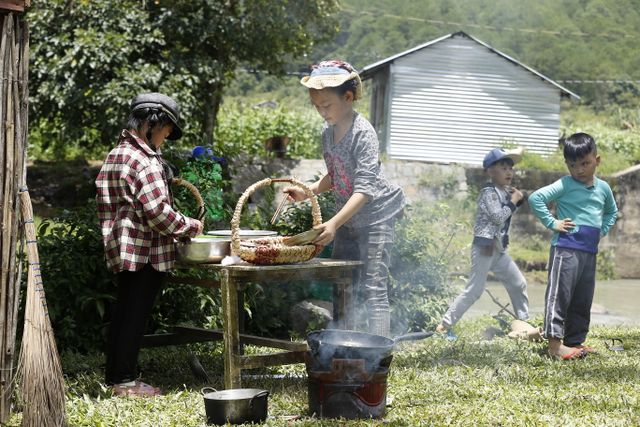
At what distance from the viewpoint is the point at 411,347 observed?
637 centimetres

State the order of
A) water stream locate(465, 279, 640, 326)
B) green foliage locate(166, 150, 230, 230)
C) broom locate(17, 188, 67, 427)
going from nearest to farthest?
broom locate(17, 188, 67, 427) → green foliage locate(166, 150, 230, 230) → water stream locate(465, 279, 640, 326)

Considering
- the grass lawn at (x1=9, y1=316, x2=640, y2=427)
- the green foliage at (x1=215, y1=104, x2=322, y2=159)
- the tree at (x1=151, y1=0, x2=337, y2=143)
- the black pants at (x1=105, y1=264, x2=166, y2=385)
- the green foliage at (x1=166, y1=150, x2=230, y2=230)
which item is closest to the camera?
the grass lawn at (x1=9, y1=316, x2=640, y2=427)

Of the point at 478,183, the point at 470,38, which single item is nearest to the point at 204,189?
the point at 478,183

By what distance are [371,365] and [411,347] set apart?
2549 mm

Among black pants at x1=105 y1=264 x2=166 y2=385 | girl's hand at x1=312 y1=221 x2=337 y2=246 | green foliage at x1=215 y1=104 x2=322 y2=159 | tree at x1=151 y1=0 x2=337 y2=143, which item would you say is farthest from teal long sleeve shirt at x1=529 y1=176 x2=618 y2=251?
green foliage at x1=215 y1=104 x2=322 y2=159

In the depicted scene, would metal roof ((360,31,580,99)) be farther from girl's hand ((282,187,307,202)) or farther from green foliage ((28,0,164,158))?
girl's hand ((282,187,307,202))

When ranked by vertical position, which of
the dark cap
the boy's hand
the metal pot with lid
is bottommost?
the metal pot with lid

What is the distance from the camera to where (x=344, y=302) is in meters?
4.97

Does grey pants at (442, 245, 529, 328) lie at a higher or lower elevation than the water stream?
higher

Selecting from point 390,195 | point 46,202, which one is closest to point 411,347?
point 390,195

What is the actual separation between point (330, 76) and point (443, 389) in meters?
1.82

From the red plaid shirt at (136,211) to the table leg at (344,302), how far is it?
0.89 m

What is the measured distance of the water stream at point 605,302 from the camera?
30.9ft

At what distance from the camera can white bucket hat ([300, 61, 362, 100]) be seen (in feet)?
15.3
